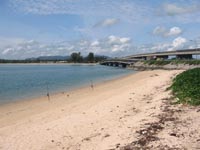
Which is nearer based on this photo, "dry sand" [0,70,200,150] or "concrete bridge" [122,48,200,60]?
"dry sand" [0,70,200,150]

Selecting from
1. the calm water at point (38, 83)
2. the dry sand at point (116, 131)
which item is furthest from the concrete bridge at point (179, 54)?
the dry sand at point (116, 131)

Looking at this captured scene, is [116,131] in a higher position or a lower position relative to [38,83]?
higher

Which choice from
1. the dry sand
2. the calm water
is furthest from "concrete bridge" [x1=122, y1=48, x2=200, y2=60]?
the dry sand

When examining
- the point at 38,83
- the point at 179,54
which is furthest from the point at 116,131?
the point at 179,54

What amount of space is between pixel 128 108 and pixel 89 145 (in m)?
7.86

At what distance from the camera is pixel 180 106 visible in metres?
18.0

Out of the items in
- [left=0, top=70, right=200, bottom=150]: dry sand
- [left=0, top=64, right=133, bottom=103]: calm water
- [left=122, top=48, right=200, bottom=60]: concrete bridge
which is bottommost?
[left=0, top=64, right=133, bottom=103]: calm water

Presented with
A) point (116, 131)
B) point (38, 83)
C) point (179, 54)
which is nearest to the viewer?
point (116, 131)

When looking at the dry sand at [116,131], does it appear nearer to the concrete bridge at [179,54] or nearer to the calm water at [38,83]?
the calm water at [38,83]

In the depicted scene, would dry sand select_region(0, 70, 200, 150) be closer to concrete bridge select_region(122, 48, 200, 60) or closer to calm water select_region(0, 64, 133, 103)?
calm water select_region(0, 64, 133, 103)

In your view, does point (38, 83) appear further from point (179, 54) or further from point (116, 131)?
point (179, 54)

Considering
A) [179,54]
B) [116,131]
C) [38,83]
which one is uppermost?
[179,54]

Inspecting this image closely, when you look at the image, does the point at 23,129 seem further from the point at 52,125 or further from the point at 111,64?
the point at 111,64

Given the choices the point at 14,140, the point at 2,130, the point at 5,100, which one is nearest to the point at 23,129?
the point at 2,130
